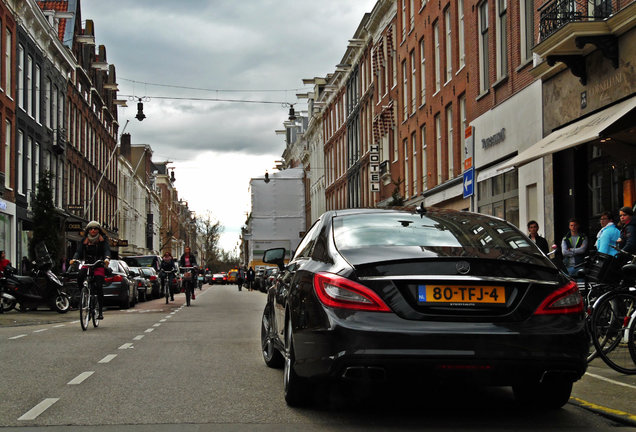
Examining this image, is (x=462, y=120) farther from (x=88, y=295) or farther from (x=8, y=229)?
(x=8, y=229)

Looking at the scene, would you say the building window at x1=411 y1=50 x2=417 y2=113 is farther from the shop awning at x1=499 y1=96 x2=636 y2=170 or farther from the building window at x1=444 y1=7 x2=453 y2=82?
the shop awning at x1=499 y1=96 x2=636 y2=170

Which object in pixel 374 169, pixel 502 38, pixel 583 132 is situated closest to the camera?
pixel 583 132

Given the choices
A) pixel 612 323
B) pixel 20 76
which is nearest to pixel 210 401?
pixel 612 323

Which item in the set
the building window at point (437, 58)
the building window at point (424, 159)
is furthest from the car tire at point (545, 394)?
the building window at point (424, 159)

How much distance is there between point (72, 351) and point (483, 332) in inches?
270

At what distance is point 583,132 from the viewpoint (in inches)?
568

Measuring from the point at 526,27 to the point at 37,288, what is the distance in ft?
44.2

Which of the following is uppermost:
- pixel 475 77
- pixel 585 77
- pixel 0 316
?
pixel 475 77

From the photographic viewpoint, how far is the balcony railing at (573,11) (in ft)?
50.0

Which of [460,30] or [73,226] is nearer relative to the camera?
[460,30]

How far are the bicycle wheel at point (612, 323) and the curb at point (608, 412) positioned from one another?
1.88m

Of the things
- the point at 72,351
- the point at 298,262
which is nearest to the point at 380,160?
the point at 72,351

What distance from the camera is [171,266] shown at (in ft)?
92.3

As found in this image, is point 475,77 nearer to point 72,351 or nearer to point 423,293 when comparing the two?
point 72,351
